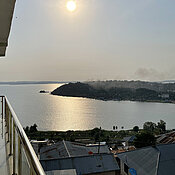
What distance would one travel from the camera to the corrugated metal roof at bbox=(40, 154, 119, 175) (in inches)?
312

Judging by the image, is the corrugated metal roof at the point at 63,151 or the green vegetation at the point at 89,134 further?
the green vegetation at the point at 89,134

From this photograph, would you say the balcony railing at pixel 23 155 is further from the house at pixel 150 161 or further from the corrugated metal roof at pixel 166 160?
the corrugated metal roof at pixel 166 160

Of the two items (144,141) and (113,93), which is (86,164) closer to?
(144,141)

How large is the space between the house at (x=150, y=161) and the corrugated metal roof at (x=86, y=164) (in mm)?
1127

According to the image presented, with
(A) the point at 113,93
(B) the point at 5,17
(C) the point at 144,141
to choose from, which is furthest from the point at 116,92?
(B) the point at 5,17

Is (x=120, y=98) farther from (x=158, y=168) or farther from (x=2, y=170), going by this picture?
(x=2, y=170)

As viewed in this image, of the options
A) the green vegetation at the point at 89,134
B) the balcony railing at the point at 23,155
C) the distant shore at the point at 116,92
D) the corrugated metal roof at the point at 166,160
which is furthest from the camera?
the distant shore at the point at 116,92

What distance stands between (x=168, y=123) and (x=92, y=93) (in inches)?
1444

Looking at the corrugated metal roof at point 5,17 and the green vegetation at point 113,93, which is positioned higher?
the green vegetation at point 113,93

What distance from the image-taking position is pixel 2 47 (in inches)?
90.4

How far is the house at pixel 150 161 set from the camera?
865cm

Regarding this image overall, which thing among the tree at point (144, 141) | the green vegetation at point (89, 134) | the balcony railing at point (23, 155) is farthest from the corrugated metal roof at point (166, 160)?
the green vegetation at point (89, 134)

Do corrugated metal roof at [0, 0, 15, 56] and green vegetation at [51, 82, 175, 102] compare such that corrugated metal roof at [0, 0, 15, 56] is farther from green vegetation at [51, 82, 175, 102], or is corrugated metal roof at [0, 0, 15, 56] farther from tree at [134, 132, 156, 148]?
green vegetation at [51, 82, 175, 102]

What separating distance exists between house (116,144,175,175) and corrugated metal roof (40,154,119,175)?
44.4 inches
